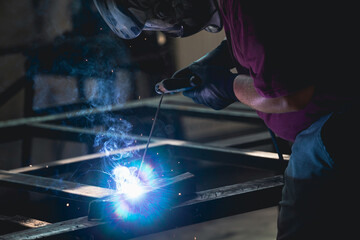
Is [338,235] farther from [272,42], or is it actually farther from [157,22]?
[157,22]

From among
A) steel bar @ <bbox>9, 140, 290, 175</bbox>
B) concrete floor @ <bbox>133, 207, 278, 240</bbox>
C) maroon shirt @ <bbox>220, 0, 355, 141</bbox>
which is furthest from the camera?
steel bar @ <bbox>9, 140, 290, 175</bbox>

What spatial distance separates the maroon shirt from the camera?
1.18 meters

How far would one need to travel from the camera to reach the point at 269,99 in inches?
54.4

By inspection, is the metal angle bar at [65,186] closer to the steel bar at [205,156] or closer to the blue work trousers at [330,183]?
the steel bar at [205,156]

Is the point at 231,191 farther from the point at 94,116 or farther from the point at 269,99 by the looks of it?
the point at 94,116

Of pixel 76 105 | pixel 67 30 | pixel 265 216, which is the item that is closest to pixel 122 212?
pixel 265 216

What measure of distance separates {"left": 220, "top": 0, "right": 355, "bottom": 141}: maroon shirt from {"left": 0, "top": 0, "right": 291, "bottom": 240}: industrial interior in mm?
654

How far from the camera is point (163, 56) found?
6.52 meters

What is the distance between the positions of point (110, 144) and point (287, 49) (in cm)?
230

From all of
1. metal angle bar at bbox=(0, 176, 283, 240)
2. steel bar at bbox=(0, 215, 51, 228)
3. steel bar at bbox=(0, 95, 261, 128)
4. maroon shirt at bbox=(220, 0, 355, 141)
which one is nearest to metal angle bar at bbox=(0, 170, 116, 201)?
steel bar at bbox=(0, 215, 51, 228)

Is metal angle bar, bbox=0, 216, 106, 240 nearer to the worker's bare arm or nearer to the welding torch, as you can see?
the welding torch

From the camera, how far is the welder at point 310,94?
1.20 m

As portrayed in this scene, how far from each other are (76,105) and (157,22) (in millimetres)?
3382

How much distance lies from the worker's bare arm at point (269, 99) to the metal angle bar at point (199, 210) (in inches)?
17.3
